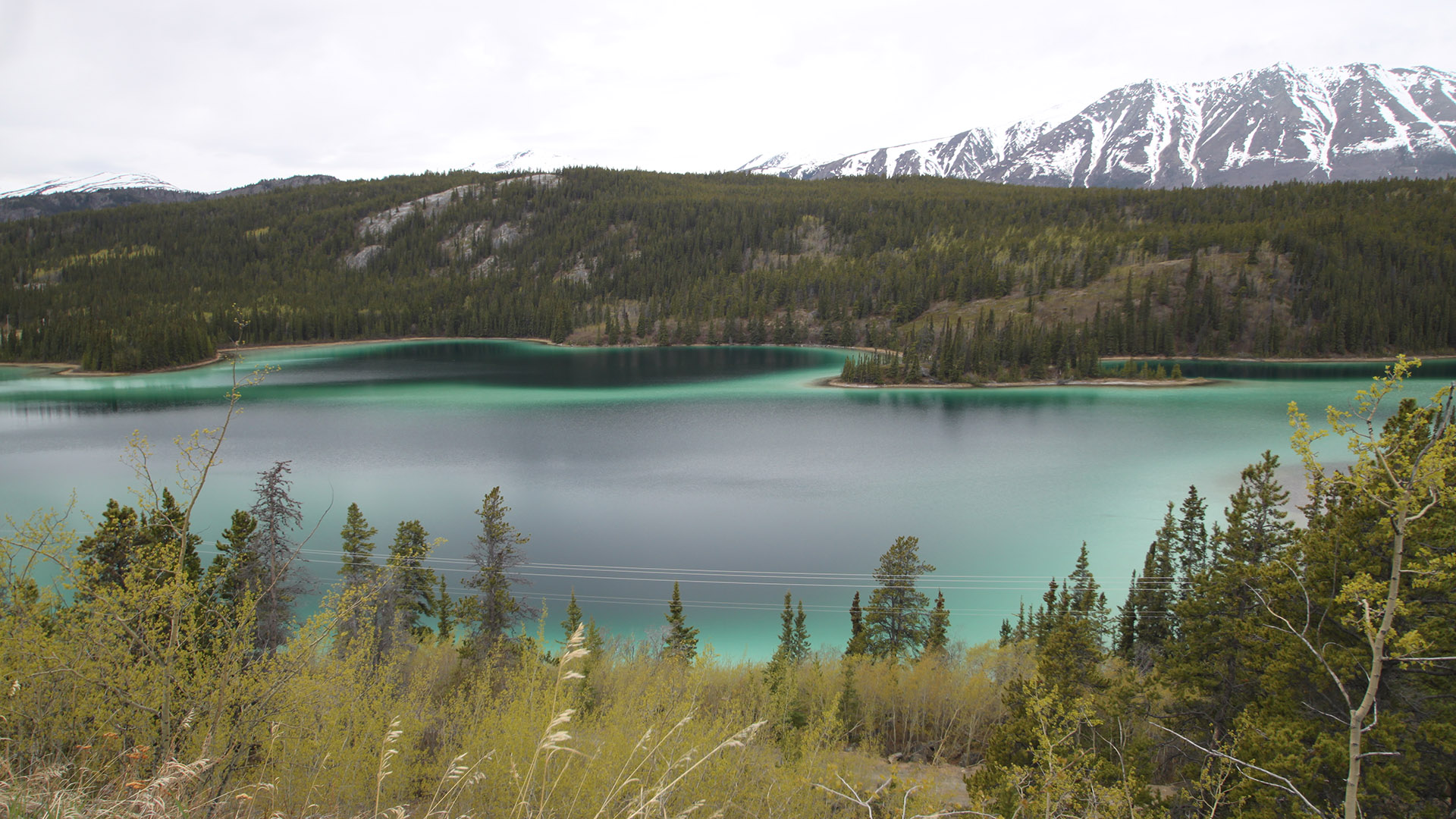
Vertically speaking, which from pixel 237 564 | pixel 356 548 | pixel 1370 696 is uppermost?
pixel 1370 696

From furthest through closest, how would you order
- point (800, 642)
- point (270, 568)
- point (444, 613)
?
point (444, 613), point (800, 642), point (270, 568)

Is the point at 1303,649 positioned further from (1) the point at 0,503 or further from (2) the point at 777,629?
(1) the point at 0,503

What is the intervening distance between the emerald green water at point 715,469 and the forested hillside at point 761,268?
20.1 m

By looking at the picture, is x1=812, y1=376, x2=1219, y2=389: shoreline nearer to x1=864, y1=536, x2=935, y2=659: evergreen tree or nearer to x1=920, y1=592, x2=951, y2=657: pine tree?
x1=864, y1=536, x2=935, y2=659: evergreen tree

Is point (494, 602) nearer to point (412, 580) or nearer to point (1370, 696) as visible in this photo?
point (412, 580)

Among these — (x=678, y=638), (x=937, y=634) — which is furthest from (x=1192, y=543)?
(x=678, y=638)

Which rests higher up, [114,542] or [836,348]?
[836,348]

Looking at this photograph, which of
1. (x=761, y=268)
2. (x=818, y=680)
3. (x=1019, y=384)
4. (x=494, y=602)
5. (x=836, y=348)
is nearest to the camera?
(x=818, y=680)

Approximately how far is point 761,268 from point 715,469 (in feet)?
350

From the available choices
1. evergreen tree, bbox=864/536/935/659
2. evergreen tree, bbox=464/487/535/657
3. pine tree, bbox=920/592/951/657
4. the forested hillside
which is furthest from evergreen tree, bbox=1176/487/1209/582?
the forested hillside

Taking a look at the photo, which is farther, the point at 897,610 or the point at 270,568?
the point at 897,610

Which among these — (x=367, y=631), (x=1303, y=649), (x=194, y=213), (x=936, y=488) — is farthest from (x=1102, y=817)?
(x=194, y=213)

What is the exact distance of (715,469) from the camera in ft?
119

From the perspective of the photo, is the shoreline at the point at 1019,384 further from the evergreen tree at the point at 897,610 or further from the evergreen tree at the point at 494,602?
the evergreen tree at the point at 494,602
